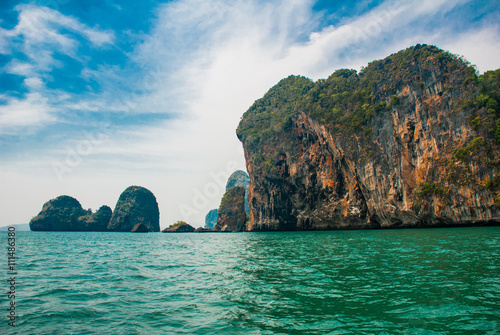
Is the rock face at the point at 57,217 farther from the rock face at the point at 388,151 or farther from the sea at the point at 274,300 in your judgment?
the sea at the point at 274,300

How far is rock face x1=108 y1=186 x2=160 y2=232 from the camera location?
135 meters

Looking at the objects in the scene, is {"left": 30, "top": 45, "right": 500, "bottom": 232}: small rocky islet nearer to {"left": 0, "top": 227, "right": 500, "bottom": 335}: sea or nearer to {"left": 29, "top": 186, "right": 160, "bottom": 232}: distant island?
{"left": 0, "top": 227, "right": 500, "bottom": 335}: sea

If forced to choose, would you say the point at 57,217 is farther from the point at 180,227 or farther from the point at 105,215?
the point at 180,227

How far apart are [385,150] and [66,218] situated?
131630 mm

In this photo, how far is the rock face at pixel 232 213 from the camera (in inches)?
3957

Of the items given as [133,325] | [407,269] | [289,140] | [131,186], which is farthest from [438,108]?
[131,186]

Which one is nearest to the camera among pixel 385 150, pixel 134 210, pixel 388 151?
pixel 388 151

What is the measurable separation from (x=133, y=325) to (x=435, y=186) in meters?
50.2

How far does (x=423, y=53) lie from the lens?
2008 inches

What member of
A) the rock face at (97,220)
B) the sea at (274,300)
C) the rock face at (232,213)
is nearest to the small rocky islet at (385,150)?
the rock face at (232,213)

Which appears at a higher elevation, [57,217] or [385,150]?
[385,150]

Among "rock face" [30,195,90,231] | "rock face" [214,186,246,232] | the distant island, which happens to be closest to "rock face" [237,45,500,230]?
"rock face" [214,186,246,232]

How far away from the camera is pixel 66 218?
124 metres

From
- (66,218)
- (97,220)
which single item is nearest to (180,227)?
(97,220)
